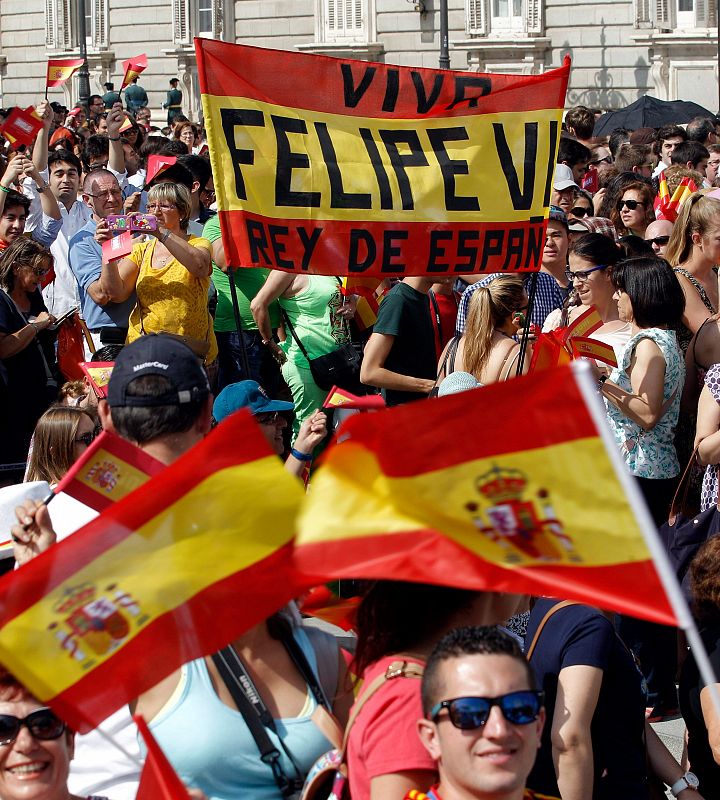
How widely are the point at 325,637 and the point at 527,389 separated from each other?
38.2 inches

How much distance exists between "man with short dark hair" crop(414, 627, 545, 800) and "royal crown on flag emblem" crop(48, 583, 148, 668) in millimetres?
560

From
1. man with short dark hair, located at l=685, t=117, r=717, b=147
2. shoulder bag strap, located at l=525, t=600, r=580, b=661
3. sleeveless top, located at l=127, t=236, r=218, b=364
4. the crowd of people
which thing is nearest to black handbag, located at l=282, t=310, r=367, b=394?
the crowd of people

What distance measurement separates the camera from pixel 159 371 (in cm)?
334

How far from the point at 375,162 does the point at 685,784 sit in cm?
254

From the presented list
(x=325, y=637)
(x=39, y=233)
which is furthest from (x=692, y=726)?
(x=39, y=233)

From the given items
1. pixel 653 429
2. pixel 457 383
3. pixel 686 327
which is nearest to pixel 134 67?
pixel 686 327

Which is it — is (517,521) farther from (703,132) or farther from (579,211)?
(703,132)

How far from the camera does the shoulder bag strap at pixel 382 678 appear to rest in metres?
2.65

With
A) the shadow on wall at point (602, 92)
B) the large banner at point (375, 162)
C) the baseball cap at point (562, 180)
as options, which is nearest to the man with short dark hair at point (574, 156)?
the baseball cap at point (562, 180)

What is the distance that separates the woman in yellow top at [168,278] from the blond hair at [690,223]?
7.56ft

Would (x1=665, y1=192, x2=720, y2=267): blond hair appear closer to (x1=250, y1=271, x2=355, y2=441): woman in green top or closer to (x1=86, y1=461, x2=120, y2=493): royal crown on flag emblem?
(x1=250, y1=271, x2=355, y2=441): woman in green top

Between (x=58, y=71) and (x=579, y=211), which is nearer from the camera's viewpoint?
(x=579, y=211)

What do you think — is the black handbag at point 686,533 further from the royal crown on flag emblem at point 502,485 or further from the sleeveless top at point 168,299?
the royal crown on flag emblem at point 502,485

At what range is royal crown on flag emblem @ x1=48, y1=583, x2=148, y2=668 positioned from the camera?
244 cm
